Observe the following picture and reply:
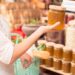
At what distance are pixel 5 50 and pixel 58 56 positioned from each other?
0.49 meters

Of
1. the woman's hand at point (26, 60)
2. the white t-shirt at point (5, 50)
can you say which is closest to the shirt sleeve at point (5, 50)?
the white t-shirt at point (5, 50)

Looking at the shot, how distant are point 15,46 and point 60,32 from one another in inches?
20.7

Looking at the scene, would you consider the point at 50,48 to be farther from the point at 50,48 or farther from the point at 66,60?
the point at 66,60

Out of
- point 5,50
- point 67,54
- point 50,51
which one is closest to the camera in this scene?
point 5,50

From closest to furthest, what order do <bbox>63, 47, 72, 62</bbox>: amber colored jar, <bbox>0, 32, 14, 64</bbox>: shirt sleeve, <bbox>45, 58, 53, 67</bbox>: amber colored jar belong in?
<bbox>0, 32, 14, 64</bbox>: shirt sleeve, <bbox>63, 47, 72, 62</bbox>: amber colored jar, <bbox>45, 58, 53, 67</bbox>: amber colored jar

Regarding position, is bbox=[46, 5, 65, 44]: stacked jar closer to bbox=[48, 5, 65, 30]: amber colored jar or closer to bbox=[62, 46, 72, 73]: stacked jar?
bbox=[48, 5, 65, 30]: amber colored jar

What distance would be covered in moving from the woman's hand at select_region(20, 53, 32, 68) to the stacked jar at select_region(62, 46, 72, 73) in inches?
8.6

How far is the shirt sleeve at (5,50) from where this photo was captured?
1.16 m

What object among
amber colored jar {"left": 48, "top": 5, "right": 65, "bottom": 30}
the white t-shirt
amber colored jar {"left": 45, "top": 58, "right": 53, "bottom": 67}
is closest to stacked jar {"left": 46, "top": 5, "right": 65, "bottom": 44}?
amber colored jar {"left": 48, "top": 5, "right": 65, "bottom": 30}

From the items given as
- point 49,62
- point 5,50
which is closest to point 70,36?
point 49,62

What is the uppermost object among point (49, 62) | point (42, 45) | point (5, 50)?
point (5, 50)

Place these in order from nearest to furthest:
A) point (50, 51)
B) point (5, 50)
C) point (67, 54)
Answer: point (5, 50) < point (67, 54) < point (50, 51)

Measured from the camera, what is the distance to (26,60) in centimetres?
159

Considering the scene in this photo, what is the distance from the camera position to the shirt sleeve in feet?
3.80
